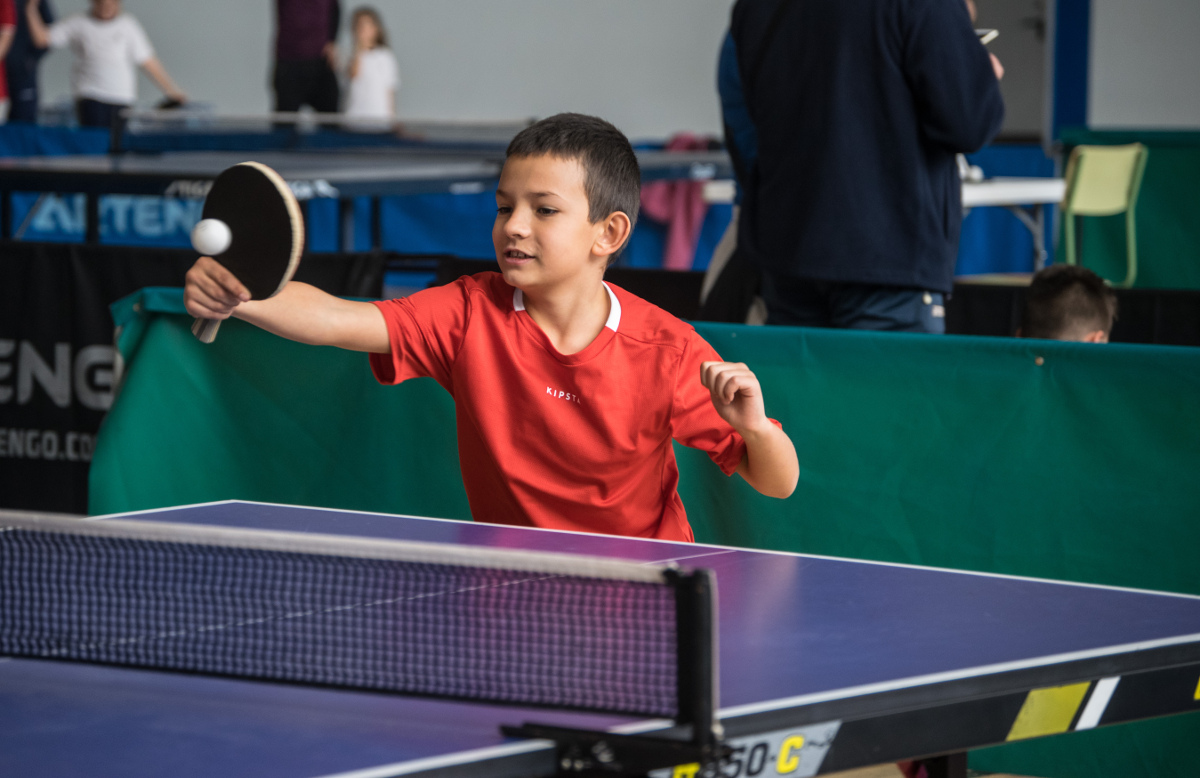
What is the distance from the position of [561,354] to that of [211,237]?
74 centimetres

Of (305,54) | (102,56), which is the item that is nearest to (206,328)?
(305,54)

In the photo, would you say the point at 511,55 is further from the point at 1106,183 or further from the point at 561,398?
the point at 561,398

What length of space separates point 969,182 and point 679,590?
668 centimetres

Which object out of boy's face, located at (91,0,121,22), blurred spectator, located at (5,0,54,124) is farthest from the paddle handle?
blurred spectator, located at (5,0,54,124)

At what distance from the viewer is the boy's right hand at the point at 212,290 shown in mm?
2039

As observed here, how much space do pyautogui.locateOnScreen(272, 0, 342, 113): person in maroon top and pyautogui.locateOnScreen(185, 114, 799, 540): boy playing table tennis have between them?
1031 cm

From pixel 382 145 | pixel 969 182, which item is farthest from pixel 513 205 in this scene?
pixel 382 145

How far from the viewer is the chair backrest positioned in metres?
8.23

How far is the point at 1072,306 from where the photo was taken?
3.86 metres

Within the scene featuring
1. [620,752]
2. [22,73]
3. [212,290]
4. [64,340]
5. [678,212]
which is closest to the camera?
[620,752]

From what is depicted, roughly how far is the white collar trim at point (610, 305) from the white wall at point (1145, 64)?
11.4 m

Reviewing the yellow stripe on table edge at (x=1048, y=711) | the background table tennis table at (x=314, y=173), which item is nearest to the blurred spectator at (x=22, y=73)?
the background table tennis table at (x=314, y=173)

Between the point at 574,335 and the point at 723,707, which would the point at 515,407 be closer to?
the point at 574,335

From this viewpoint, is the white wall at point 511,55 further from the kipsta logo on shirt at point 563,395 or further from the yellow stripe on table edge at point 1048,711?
the yellow stripe on table edge at point 1048,711
